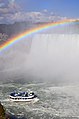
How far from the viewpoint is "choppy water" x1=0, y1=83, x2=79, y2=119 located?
19.0 meters

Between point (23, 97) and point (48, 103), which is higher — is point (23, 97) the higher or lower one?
the higher one

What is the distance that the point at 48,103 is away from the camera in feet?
70.6

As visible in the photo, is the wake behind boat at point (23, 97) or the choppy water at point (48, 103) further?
the wake behind boat at point (23, 97)

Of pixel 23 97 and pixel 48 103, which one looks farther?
pixel 23 97

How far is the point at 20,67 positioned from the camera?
42594 mm

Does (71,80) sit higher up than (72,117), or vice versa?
(71,80)

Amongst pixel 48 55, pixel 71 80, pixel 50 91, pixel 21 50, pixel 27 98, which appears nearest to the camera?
pixel 27 98

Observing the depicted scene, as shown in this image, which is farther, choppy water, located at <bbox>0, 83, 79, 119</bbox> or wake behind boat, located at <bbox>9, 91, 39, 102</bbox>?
wake behind boat, located at <bbox>9, 91, 39, 102</bbox>

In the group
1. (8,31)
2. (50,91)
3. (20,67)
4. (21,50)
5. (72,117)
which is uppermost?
(8,31)

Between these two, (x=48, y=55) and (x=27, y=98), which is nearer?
(x=27, y=98)

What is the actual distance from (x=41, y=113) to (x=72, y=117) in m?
2.34

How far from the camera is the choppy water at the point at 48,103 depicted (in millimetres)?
18953

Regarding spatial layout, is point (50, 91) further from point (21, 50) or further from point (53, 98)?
point (21, 50)

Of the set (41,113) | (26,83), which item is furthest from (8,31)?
(41,113)
